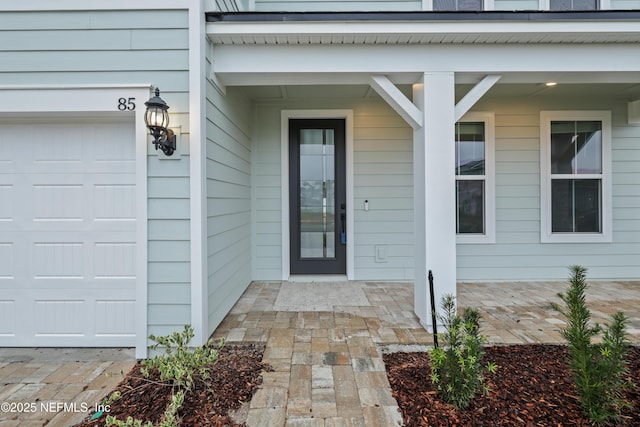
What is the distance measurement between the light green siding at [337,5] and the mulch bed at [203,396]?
4214 mm

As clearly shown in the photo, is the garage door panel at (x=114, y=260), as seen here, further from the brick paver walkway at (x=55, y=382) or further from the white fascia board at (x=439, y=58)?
the white fascia board at (x=439, y=58)

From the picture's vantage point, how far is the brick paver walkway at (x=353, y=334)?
6.13 ft

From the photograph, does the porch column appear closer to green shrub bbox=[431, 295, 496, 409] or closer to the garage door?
green shrub bbox=[431, 295, 496, 409]

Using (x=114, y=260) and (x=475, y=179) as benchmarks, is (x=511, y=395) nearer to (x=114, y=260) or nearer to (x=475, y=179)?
(x=114, y=260)

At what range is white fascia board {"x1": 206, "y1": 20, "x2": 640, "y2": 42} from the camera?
8.70 ft

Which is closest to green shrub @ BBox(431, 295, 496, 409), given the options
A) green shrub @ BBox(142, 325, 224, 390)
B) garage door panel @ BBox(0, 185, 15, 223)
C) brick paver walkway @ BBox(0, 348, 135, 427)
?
green shrub @ BBox(142, 325, 224, 390)

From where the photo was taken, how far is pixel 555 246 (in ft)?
14.7

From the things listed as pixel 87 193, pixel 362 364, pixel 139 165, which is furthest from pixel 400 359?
pixel 87 193

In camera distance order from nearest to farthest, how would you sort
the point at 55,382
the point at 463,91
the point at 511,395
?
the point at 511,395 → the point at 55,382 → the point at 463,91

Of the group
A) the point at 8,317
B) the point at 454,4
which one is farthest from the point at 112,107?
the point at 454,4

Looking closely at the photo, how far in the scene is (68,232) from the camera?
8.84 feet

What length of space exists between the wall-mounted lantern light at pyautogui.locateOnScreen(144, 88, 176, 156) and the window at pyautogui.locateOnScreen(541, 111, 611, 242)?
4608 millimetres

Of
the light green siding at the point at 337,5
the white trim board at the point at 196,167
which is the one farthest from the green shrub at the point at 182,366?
the light green siding at the point at 337,5

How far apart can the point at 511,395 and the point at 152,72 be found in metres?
3.29
